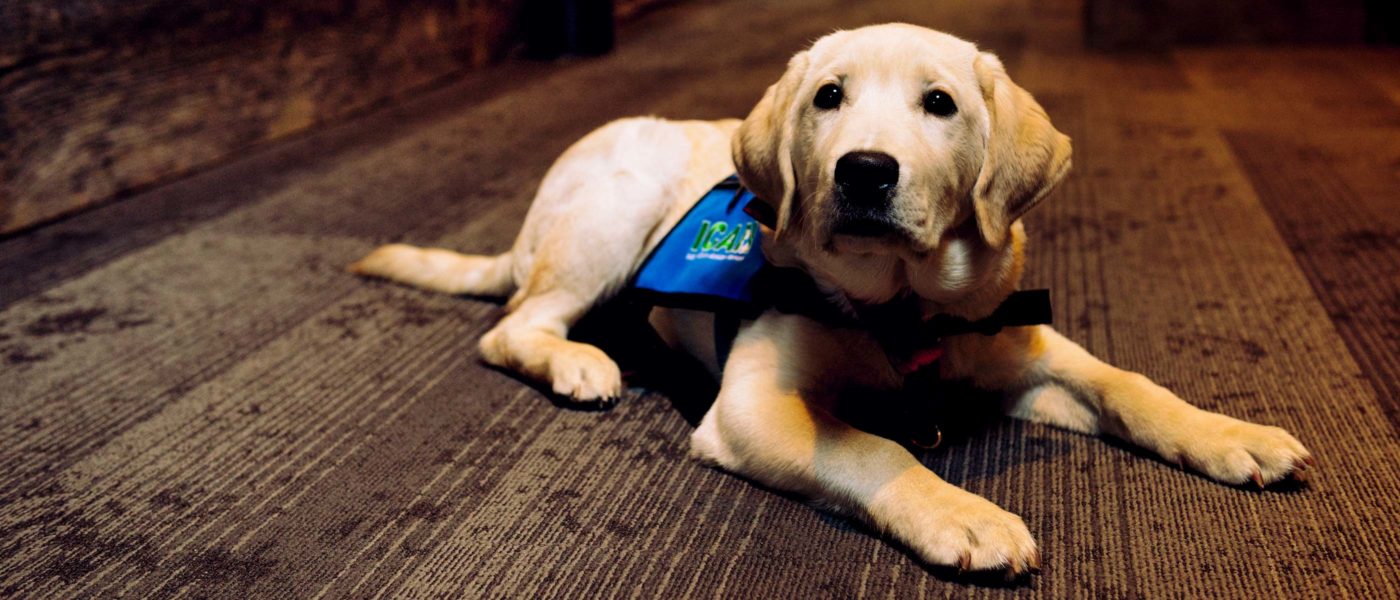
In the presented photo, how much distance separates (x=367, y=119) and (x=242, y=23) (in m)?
0.86

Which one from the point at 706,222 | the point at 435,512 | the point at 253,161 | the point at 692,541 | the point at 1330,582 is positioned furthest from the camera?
the point at 253,161

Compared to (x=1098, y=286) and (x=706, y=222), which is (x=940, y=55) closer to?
(x=706, y=222)

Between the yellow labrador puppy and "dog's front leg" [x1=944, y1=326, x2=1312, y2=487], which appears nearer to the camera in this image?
the yellow labrador puppy

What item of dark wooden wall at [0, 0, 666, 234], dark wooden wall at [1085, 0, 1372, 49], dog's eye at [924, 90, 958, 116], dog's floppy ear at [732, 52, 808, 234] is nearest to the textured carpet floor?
dark wooden wall at [0, 0, 666, 234]

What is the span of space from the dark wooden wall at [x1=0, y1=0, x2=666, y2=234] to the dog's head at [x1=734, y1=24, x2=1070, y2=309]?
326 centimetres

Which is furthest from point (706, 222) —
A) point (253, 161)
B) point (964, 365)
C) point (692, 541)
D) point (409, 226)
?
point (253, 161)

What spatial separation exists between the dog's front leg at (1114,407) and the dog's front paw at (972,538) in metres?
0.43

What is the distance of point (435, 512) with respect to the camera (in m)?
1.85

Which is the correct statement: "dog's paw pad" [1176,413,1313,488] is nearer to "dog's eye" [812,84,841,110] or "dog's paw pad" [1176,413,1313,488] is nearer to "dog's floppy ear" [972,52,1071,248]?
"dog's floppy ear" [972,52,1071,248]

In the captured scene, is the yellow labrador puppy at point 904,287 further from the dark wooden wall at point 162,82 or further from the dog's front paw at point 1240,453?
the dark wooden wall at point 162,82

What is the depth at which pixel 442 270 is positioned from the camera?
2934mm

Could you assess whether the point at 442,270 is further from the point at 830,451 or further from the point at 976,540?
the point at 976,540

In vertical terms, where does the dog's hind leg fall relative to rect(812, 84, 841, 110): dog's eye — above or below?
below

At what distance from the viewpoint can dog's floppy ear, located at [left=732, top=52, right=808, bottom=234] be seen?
1.83 metres
